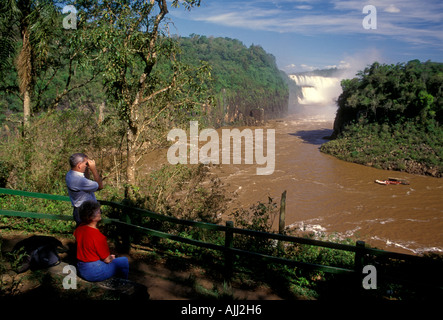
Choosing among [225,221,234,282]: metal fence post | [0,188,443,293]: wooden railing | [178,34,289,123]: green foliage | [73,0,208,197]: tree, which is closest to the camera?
[0,188,443,293]: wooden railing

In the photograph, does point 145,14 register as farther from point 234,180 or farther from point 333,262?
point 234,180

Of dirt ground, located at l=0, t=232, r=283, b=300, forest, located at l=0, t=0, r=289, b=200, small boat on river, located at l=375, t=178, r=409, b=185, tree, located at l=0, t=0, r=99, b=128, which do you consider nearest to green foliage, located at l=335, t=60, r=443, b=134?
small boat on river, located at l=375, t=178, r=409, b=185

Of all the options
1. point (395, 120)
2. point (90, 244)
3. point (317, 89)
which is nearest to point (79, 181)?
point (90, 244)

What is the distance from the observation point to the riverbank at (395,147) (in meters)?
29.3

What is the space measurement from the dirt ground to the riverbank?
29.9m

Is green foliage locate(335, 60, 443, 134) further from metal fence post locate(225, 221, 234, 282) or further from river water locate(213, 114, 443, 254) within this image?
metal fence post locate(225, 221, 234, 282)

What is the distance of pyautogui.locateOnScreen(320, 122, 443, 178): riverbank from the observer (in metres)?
29.3

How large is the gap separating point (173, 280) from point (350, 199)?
65.8ft

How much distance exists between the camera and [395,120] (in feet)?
118

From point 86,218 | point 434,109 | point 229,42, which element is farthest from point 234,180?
point 229,42

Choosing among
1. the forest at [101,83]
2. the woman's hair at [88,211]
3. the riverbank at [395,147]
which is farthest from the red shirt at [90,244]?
the riverbank at [395,147]

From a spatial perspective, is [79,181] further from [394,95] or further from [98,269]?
[394,95]

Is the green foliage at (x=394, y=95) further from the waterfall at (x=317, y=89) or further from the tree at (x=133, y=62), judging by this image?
the waterfall at (x=317, y=89)
